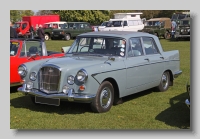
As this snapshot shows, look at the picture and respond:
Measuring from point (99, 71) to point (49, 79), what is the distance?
3.17ft

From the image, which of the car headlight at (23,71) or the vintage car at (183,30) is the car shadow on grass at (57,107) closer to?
the car headlight at (23,71)

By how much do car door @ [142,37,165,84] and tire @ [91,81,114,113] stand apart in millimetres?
1509

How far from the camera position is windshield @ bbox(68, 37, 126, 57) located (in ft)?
21.9

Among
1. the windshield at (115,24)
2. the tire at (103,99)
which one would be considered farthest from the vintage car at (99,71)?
the windshield at (115,24)

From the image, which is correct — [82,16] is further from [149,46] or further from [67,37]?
[149,46]

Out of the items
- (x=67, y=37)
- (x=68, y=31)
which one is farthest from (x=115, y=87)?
(x=68, y=31)

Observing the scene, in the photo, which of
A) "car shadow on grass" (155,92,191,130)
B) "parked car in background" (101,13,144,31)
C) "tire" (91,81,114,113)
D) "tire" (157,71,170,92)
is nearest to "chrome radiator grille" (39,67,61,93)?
"tire" (91,81,114,113)

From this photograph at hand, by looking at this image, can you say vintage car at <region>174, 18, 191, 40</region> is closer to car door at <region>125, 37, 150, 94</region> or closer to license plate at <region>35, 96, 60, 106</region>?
car door at <region>125, 37, 150, 94</region>

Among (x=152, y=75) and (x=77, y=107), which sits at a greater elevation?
(x=152, y=75)

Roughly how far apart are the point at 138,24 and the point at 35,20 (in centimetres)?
1176

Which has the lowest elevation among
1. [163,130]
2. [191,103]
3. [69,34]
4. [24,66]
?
[163,130]

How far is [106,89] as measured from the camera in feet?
19.9

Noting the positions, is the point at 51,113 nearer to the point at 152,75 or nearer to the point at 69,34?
the point at 152,75

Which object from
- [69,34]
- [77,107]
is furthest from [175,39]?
[77,107]
